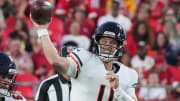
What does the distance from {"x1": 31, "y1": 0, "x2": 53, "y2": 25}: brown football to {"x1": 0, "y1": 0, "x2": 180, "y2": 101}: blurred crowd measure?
150 inches

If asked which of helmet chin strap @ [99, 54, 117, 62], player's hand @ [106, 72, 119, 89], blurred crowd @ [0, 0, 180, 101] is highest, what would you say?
helmet chin strap @ [99, 54, 117, 62]

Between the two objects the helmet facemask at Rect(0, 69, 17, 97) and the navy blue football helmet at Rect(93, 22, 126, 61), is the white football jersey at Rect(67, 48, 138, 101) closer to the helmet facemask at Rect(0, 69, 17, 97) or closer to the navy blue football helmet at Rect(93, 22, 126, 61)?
the navy blue football helmet at Rect(93, 22, 126, 61)

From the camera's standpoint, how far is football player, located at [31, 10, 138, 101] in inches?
153

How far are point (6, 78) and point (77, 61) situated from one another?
2.27 ft

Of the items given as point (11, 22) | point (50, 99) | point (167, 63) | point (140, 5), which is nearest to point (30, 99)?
point (50, 99)

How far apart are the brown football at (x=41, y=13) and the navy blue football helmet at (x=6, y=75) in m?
0.77

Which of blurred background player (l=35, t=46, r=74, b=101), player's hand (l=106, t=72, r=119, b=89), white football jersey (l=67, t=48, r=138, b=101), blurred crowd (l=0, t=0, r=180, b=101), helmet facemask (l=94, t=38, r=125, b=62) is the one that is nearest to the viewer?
player's hand (l=106, t=72, r=119, b=89)

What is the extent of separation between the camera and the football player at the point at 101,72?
389cm

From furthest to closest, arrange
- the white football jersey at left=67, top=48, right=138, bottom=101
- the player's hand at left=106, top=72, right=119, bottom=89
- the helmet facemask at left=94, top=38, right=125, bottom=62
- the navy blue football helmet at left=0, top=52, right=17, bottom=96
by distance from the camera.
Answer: the navy blue football helmet at left=0, top=52, right=17, bottom=96 → the helmet facemask at left=94, top=38, right=125, bottom=62 → the white football jersey at left=67, top=48, right=138, bottom=101 → the player's hand at left=106, top=72, right=119, bottom=89

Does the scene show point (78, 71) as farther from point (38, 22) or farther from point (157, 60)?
point (157, 60)

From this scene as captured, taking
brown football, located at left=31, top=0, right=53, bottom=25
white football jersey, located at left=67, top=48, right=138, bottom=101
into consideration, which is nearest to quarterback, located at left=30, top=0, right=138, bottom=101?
white football jersey, located at left=67, top=48, right=138, bottom=101

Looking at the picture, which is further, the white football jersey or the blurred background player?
the blurred background player

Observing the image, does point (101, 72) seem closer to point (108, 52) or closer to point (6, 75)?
point (108, 52)

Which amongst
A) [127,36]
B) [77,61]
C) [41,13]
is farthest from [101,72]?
[127,36]
